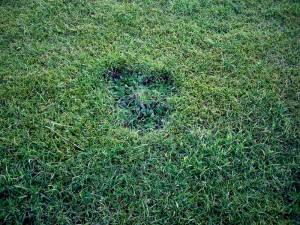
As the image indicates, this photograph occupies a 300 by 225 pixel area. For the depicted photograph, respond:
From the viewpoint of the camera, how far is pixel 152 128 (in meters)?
2.27

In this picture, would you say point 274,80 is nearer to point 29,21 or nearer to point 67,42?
point 67,42

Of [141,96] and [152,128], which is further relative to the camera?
[141,96]

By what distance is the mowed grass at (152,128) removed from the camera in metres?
1.86

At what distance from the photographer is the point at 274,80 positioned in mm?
2615

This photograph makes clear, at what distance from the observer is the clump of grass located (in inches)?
91.4

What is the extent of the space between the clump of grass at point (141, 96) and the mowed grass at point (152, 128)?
58 mm

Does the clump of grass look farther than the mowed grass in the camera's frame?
Yes

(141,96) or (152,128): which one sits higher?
(141,96)

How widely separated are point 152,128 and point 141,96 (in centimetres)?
33

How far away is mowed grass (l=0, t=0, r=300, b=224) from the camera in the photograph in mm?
1855

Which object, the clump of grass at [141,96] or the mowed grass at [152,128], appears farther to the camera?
the clump of grass at [141,96]

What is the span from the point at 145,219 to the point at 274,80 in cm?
178

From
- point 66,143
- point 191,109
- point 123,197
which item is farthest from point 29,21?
point 123,197

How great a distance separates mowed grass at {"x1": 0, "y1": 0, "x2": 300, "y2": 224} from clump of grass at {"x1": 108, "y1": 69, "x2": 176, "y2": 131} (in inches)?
2.3
